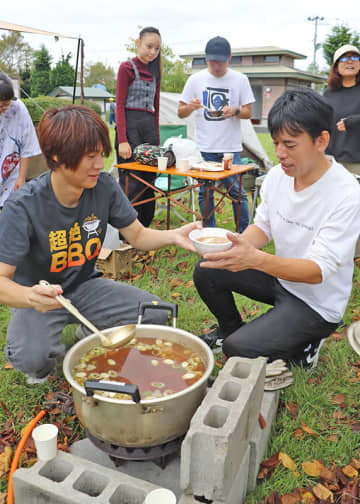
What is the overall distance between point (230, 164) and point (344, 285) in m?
2.64

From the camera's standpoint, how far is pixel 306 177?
2395mm

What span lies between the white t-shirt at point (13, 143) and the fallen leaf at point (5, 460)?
2.73 metres

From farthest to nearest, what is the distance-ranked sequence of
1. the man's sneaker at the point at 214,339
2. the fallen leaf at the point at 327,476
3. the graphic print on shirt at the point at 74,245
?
1. the man's sneaker at the point at 214,339
2. the graphic print on shirt at the point at 74,245
3. the fallen leaf at the point at 327,476

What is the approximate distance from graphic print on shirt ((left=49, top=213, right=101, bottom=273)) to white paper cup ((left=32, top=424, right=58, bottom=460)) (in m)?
0.98

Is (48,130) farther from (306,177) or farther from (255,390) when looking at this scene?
(255,390)

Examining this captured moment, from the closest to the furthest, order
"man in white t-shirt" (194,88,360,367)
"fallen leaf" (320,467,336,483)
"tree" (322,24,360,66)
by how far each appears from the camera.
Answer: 1. "fallen leaf" (320,467,336,483)
2. "man in white t-shirt" (194,88,360,367)
3. "tree" (322,24,360,66)

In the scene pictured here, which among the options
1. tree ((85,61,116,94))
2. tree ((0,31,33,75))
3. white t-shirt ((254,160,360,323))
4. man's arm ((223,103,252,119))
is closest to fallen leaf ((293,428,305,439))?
white t-shirt ((254,160,360,323))

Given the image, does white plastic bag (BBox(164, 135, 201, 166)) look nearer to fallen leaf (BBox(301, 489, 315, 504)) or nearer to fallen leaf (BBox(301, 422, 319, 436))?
fallen leaf (BBox(301, 422, 319, 436))

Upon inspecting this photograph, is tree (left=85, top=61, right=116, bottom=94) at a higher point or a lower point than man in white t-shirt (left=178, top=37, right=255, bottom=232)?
higher

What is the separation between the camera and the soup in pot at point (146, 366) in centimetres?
184

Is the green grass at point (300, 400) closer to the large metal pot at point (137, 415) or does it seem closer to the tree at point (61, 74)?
the large metal pot at point (137, 415)

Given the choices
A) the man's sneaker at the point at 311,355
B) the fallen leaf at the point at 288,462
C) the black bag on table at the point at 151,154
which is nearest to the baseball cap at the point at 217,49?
the black bag on table at the point at 151,154

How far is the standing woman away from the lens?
4.59 metres

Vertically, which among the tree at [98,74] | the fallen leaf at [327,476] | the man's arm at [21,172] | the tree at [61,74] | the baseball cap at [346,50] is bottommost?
the fallen leaf at [327,476]
